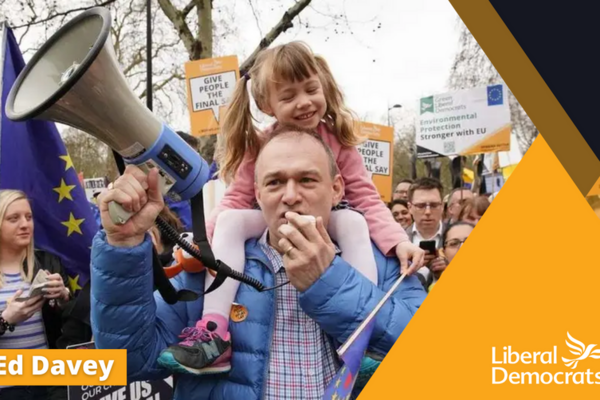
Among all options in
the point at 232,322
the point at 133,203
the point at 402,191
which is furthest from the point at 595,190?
the point at 402,191

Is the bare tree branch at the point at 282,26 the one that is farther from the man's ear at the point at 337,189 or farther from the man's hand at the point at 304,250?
the man's hand at the point at 304,250

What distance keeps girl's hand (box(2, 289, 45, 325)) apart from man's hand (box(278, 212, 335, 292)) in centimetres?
199

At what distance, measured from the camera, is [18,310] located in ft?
9.48

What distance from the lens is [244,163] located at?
7.24ft

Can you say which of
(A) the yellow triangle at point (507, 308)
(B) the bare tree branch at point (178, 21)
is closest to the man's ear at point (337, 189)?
(A) the yellow triangle at point (507, 308)

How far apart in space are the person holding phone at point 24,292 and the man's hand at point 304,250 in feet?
6.56

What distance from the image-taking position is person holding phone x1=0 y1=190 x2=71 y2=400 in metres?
2.91

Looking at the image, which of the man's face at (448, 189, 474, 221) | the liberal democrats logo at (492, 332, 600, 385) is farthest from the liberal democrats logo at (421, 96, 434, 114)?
the liberal democrats logo at (492, 332, 600, 385)

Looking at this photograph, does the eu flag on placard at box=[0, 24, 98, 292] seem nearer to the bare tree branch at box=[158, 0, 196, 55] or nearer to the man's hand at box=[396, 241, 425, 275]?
the man's hand at box=[396, 241, 425, 275]

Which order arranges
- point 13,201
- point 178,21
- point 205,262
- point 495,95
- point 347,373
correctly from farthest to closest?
point 178,21 → point 495,95 → point 13,201 → point 205,262 → point 347,373

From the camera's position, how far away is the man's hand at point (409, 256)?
69.7 inches

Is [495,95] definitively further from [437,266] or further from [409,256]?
[409,256]

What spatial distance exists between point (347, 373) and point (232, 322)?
1.53 feet

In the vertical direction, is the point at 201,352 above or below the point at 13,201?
below
